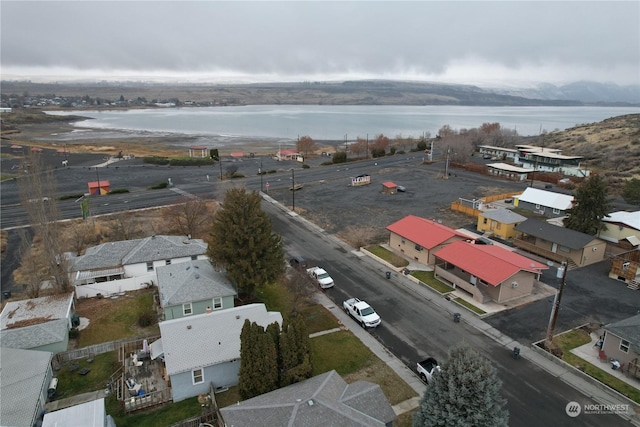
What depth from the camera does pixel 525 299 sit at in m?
31.7

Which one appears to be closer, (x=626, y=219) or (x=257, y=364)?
(x=257, y=364)

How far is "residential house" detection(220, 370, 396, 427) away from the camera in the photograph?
15.7m

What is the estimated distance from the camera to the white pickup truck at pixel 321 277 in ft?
111

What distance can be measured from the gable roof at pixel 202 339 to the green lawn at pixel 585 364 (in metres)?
19.2

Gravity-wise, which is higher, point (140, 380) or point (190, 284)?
point (190, 284)

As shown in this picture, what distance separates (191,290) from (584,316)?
29247 mm

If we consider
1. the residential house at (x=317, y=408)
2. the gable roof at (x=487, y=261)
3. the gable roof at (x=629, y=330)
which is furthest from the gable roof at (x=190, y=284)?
the gable roof at (x=629, y=330)

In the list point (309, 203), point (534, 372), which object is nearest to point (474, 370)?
point (534, 372)

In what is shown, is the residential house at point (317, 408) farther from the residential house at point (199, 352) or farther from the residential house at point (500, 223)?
the residential house at point (500, 223)

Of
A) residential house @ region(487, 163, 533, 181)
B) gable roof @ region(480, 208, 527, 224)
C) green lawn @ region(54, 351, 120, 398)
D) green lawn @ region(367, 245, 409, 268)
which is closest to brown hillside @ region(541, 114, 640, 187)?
residential house @ region(487, 163, 533, 181)

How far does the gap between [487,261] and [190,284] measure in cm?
2393

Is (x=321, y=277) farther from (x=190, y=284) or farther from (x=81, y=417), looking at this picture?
(x=81, y=417)

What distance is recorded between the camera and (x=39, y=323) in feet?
85.8

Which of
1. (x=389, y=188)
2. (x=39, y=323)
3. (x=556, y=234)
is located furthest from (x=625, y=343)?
(x=389, y=188)
